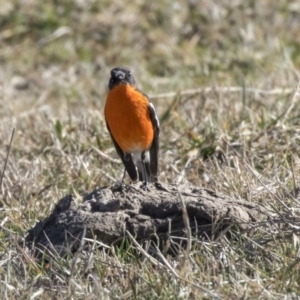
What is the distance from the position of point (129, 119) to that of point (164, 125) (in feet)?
4.92

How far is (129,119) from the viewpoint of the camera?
6438 millimetres

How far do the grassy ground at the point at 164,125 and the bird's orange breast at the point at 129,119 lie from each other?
374 millimetres

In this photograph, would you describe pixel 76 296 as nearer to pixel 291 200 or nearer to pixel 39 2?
pixel 291 200

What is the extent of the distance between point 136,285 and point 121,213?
74cm

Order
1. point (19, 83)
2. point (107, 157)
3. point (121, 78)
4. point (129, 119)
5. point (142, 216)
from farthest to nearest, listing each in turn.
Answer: point (19, 83)
point (107, 157)
point (121, 78)
point (129, 119)
point (142, 216)

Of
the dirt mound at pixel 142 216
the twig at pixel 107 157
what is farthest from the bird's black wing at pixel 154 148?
the dirt mound at pixel 142 216

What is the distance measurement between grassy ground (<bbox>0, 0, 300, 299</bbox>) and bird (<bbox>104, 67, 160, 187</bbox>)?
0.74 feet

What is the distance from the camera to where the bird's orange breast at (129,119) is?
21.1 feet

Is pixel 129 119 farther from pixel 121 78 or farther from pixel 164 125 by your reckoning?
pixel 164 125

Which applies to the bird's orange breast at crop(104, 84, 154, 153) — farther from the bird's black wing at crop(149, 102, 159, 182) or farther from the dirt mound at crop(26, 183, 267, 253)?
the dirt mound at crop(26, 183, 267, 253)

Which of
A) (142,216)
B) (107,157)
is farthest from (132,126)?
(142,216)

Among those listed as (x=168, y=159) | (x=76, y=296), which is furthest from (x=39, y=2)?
(x=76, y=296)

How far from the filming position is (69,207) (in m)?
5.26

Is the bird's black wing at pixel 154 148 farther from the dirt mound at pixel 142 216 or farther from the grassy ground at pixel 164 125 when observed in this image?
the dirt mound at pixel 142 216
